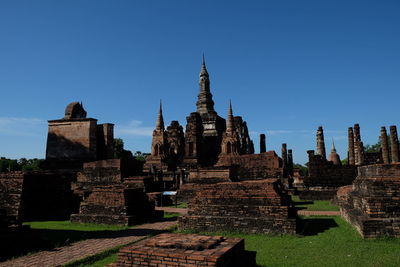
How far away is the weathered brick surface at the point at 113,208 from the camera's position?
9812 mm

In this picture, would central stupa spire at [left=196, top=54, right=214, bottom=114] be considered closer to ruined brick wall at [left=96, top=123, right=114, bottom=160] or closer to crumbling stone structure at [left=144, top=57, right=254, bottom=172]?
crumbling stone structure at [left=144, top=57, right=254, bottom=172]

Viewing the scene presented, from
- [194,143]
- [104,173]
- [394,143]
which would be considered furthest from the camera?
[194,143]

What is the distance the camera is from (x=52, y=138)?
974 inches

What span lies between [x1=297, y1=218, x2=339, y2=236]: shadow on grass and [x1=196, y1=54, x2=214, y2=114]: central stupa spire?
42.4 meters

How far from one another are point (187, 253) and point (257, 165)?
1474 centimetres

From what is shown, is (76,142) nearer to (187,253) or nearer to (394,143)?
(187,253)

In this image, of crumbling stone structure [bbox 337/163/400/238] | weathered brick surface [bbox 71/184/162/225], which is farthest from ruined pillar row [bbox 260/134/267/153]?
crumbling stone structure [bbox 337/163/400/238]

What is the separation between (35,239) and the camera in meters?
6.89

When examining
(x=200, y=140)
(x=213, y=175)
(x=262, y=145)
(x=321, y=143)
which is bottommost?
(x=213, y=175)

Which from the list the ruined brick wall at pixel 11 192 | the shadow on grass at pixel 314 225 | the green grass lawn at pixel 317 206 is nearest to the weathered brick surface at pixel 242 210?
the shadow on grass at pixel 314 225

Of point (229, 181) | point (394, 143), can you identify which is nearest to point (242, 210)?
point (229, 181)

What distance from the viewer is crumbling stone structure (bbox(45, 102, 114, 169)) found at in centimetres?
2372

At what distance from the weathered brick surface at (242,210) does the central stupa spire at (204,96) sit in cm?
4330

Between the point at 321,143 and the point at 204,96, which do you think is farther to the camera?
the point at 204,96
